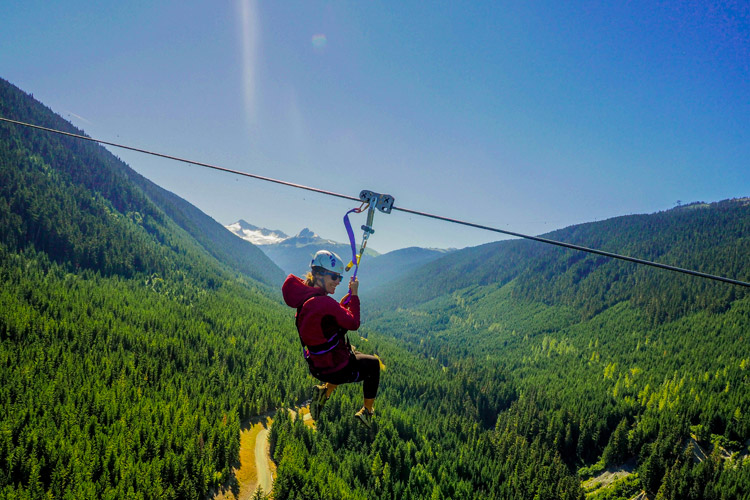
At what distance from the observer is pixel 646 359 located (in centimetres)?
10788

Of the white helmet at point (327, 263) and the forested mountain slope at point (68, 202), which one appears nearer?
the white helmet at point (327, 263)

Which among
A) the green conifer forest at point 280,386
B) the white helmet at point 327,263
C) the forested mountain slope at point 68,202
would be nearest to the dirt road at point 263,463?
the green conifer forest at point 280,386

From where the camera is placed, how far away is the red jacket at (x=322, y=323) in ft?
24.3

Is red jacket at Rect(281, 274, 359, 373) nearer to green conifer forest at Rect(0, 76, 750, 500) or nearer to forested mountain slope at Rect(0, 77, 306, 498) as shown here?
green conifer forest at Rect(0, 76, 750, 500)

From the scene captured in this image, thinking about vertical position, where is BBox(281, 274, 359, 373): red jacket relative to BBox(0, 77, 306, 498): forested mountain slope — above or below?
above

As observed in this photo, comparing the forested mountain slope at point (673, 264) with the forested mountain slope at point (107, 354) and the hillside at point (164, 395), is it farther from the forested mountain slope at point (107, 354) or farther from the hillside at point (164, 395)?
the forested mountain slope at point (107, 354)

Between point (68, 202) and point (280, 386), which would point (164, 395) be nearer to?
point (280, 386)

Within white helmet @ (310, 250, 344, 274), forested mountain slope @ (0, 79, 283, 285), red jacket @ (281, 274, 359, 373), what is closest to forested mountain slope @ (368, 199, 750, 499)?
red jacket @ (281, 274, 359, 373)

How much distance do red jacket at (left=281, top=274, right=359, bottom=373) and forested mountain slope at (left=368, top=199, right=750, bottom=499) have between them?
217 ft

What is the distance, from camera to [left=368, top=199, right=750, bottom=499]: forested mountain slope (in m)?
58.9

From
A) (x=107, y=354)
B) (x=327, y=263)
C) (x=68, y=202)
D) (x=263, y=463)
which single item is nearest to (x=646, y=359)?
(x=263, y=463)

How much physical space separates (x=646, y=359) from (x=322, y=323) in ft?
450

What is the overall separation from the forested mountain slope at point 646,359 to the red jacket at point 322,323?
217 feet

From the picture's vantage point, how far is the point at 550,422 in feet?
235
